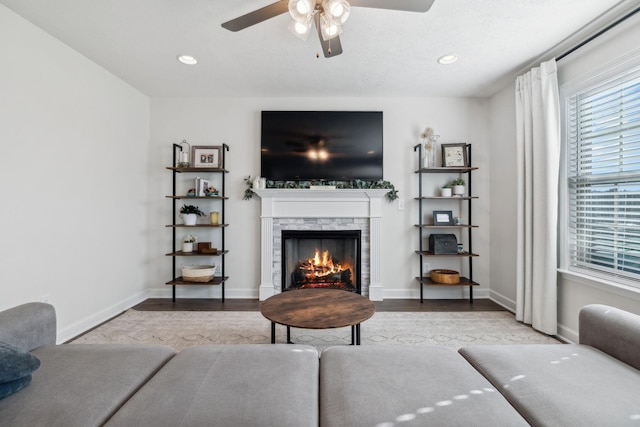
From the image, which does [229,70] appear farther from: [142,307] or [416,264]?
[416,264]

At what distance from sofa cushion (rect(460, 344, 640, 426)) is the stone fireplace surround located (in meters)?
2.15

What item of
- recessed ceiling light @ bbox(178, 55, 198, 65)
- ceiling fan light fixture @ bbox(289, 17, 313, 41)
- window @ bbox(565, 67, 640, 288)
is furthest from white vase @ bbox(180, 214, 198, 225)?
window @ bbox(565, 67, 640, 288)

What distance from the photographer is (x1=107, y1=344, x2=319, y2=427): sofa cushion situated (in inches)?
34.7

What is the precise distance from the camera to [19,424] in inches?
33.3

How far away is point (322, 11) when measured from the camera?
1.69 metres

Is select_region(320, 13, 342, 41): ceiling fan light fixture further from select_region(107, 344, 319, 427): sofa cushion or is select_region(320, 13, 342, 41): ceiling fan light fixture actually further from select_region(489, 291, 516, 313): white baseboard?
select_region(489, 291, 516, 313): white baseboard

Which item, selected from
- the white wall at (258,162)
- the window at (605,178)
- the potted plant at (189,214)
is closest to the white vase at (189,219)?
the potted plant at (189,214)

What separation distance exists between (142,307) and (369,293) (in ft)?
8.92

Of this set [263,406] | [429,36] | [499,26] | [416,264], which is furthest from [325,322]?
[499,26]

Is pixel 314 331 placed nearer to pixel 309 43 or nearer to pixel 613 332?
pixel 613 332

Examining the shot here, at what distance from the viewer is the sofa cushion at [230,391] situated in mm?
880

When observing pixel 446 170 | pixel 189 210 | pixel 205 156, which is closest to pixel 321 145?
pixel 205 156

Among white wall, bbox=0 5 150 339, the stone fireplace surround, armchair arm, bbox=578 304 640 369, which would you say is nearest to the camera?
armchair arm, bbox=578 304 640 369

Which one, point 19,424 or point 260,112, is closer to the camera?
point 19,424
